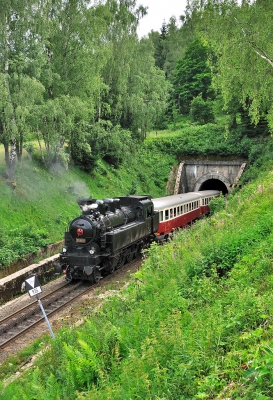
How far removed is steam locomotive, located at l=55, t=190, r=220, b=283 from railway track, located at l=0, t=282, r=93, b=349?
56cm

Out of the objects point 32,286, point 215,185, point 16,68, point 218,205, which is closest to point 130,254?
point 218,205

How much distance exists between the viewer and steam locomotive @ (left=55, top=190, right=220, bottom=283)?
43.6 ft

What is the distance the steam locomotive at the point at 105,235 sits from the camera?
1329 centimetres

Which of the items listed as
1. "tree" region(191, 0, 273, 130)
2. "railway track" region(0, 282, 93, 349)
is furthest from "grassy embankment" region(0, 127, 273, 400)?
"tree" region(191, 0, 273, 130)

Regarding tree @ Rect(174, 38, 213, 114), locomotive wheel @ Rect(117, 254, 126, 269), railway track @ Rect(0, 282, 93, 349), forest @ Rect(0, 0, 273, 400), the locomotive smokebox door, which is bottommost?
railway track @ Rect(0, 282, 93, 349)

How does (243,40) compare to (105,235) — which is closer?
(105,235)

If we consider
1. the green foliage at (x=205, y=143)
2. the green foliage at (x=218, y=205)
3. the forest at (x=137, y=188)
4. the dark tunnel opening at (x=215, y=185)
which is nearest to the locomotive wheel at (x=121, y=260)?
the forest at (x=137, y=188)

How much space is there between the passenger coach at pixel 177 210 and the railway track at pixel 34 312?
6.66 metres

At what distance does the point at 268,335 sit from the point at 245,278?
6.67 ft

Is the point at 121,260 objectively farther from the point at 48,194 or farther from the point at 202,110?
the point at 202,110

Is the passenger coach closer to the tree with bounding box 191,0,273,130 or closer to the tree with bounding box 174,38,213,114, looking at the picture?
the tree with bounding box 191,0,273,130

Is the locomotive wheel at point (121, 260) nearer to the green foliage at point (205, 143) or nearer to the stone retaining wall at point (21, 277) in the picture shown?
the stone retaining wall at point (21, 277)

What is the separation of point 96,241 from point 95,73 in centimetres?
1393

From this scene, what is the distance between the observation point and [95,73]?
23250 millimetres
